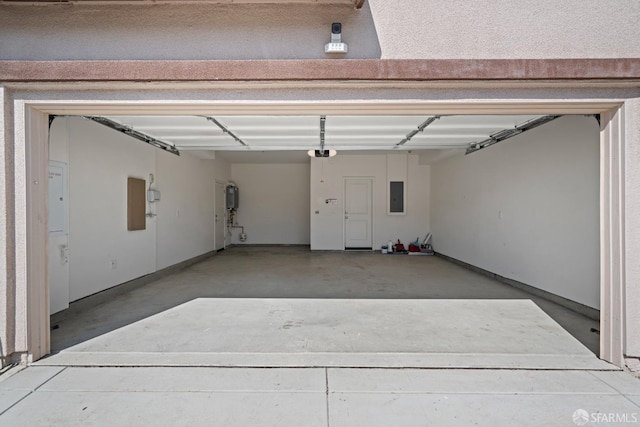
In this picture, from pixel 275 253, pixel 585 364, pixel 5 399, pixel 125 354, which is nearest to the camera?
pixel 5 399

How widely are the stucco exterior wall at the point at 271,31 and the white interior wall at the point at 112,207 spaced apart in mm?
1384

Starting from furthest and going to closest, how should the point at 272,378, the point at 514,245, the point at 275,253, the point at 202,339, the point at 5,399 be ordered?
the point at 275,253, the point at 514,245, the point at 202,339, the point at 272,378, the point at 5,399

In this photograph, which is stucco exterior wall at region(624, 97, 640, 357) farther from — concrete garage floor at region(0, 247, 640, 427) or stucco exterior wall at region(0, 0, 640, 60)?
stucco exterior wall at region(0, 0, 640, 60)

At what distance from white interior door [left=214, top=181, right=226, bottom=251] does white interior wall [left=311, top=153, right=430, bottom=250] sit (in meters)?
2.83

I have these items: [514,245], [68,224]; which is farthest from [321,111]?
[514,245]

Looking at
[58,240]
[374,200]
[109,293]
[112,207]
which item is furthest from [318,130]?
[374,200]

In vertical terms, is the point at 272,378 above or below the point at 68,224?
below

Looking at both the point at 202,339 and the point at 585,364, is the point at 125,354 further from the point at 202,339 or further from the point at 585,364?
the point at 585,364

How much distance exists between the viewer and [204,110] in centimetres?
292

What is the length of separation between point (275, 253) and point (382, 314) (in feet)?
19.2

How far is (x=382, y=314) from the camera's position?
13.1 ft

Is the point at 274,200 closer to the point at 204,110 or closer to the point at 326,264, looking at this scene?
the point at 326,264

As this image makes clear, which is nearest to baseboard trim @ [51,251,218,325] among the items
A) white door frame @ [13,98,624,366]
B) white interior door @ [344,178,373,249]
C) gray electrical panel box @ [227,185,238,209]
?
white door frame @ [13,98,624,366]

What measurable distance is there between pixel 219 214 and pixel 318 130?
6.03m
